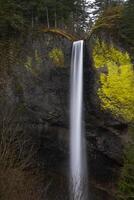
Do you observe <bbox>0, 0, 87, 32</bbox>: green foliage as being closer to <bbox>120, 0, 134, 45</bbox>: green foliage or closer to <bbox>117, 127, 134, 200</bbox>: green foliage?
<bbox>120, 0, 134, 45</bbox>: green foliage

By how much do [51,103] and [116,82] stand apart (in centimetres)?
390

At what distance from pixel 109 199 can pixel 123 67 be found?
7.12 meters

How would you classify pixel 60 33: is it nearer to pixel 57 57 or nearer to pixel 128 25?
pixel 57 57

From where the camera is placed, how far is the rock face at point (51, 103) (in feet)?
70.9

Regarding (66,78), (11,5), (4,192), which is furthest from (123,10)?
(4,192)

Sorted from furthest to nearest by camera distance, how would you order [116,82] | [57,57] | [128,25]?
[57,57] → [128,25] → [116,82]

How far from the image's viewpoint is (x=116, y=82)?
21.1 m

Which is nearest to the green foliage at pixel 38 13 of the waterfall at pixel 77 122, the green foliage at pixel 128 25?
the waterfall at pixel 77 122

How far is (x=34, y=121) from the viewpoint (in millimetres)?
22406

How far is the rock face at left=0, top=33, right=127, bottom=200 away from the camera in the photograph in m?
21.6

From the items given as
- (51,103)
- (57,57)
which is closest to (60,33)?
(57,57)

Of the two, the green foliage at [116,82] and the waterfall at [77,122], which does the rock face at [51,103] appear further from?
the green foliage at [116,82]

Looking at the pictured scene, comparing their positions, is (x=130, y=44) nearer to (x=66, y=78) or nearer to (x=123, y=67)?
(x=123, y=67)

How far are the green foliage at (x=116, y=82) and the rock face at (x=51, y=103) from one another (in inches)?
25.7
